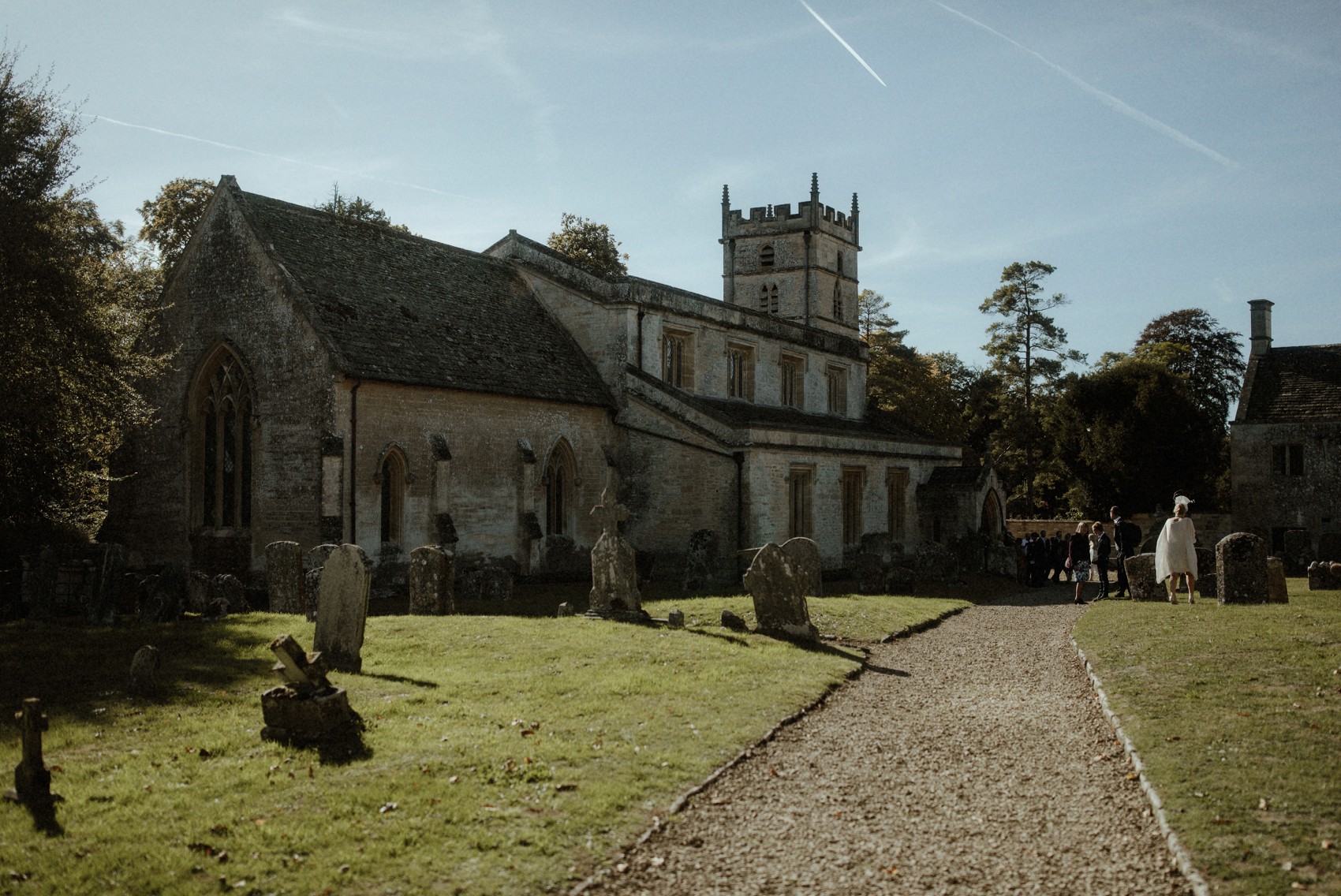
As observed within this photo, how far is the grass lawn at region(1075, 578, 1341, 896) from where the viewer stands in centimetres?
686

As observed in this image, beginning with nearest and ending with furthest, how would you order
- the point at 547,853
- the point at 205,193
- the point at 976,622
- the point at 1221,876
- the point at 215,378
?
the point at 1221,876 → the point at 547,853 → the point at 976,622 → the point at 215,378 → the point at 205,193

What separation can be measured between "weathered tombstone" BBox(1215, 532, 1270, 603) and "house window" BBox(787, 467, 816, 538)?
42.9 feet

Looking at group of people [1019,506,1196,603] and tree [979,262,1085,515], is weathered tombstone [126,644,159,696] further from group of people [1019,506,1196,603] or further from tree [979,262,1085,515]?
tree [979,262,1085,515]

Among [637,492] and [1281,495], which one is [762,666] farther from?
[1281,495]

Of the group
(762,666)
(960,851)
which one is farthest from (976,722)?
(960,851)

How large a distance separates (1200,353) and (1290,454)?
85.7 ft

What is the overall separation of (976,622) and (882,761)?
38.3 ft

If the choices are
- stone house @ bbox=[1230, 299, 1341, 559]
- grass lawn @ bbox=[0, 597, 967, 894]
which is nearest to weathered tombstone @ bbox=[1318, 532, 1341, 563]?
stone house @ bbox=[1230, 299, 1341, 559]

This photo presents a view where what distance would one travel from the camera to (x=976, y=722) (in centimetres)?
1134

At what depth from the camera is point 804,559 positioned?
17672 mm

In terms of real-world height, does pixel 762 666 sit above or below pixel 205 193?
below

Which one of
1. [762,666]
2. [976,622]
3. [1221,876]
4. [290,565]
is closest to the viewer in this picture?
[1221,876]

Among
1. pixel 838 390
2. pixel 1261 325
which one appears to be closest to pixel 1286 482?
pixel 1261 325

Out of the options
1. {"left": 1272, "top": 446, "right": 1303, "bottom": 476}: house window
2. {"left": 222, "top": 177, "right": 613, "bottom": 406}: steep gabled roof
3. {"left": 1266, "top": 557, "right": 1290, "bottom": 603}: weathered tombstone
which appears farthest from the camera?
{"left": 1272, "top": 446, "right": 1303, "bottom": 476}: house window
